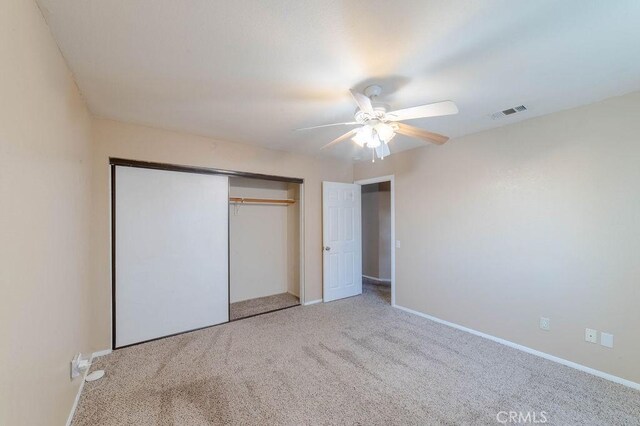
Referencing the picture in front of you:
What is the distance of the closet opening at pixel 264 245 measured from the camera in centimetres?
433

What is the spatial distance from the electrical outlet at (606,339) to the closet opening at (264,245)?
3.49m

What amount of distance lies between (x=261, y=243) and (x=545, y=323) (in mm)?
3898

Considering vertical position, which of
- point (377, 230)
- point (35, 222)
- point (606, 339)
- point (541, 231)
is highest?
point (35, 222)

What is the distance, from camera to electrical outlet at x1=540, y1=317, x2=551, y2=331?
267 cm

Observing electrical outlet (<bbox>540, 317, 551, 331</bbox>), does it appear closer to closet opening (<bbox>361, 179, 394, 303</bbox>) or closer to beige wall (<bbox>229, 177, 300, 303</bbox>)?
closet opening (<bbox>361, 179, 394, 303</bbox>)

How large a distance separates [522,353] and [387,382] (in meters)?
1.64

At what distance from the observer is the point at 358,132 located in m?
2.28

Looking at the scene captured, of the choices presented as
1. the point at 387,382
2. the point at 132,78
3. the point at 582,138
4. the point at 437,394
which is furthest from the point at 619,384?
the point at 132,78

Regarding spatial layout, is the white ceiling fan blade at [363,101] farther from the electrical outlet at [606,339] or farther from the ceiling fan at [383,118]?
the electrical outlet at [606,339]

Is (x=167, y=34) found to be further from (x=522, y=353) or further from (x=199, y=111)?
(x=522, y=353)

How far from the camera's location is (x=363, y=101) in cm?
185

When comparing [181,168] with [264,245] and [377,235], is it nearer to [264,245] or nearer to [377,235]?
[264,245]

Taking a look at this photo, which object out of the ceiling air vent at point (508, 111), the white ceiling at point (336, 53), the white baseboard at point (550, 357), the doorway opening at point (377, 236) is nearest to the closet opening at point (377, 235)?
the doorway opening at point (377, 236)

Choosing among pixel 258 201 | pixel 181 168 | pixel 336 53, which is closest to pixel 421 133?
pixel 336 53
